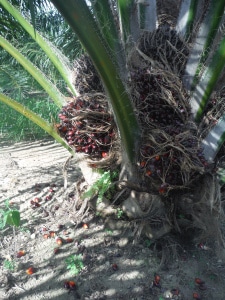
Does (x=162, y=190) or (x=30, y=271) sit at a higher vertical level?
(x=162, y=190)

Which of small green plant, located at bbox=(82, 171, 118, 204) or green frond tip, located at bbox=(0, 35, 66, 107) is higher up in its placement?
green frond tip, located at bbox=(0, 35, 66, 107)

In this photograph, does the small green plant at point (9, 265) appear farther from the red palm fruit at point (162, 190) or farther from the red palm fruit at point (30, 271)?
the red palm fruit at point (162, 190)

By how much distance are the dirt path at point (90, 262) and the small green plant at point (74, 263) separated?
0.05 feet

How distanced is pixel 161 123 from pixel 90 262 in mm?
824

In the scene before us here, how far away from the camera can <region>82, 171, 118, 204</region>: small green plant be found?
1.72 m

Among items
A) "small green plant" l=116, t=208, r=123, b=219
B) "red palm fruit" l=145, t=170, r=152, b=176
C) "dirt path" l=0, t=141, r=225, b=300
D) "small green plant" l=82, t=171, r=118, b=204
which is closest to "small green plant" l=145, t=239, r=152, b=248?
"dirt path" l=0, t=141, r=225, b=300

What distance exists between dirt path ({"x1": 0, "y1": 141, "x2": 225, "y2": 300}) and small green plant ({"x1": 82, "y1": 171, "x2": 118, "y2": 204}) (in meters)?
0.21

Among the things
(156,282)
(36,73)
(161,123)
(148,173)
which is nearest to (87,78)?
(36,73)

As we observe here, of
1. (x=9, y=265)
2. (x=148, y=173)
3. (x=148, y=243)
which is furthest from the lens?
(x=148, y=243)

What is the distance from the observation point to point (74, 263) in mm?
1689

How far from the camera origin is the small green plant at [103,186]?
1720 millimetres

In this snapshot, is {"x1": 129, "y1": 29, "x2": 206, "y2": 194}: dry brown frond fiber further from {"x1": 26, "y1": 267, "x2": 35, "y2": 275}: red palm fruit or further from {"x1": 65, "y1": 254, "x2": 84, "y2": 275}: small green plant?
{"x1": 26, "y1": 267, "x2": 35, "y2": 275}: red palm fruit

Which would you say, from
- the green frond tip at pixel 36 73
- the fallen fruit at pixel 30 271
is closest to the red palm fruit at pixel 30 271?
the fallen fruit at pixel 30 271

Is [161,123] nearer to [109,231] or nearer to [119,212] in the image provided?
[119,212]
